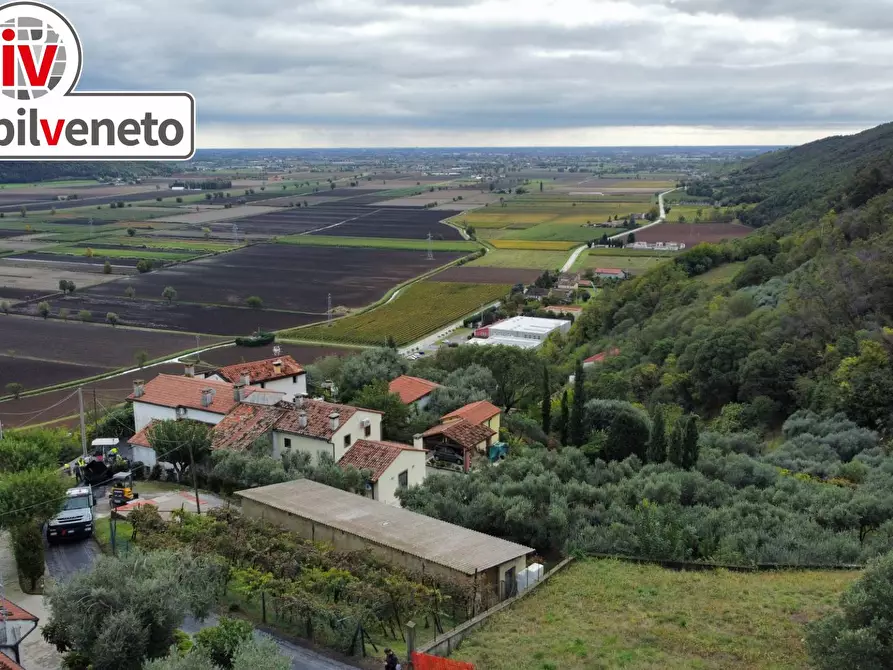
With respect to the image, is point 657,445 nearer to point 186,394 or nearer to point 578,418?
Result: point 578,418

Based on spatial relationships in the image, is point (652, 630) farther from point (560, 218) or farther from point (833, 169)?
point (560, 218)

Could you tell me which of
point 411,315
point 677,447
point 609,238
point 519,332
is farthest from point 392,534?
point 609,238

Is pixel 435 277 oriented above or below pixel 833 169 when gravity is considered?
below

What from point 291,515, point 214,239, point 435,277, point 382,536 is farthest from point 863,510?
point 214,239

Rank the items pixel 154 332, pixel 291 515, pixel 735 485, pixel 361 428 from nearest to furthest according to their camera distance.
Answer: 1. pixel 291 515
2. pixel 735 485
3. pixel 361 428
4. pixel 154 332

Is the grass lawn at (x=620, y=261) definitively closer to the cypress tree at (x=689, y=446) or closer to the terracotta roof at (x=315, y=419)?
the cypress tree at (x=689, y=446)

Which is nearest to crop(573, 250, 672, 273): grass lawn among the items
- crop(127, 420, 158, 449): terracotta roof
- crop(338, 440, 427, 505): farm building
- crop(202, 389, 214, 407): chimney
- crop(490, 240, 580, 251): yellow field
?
crop(490, 240, 580, 251): yellow field

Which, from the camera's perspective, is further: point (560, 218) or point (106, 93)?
point (560, 218)
